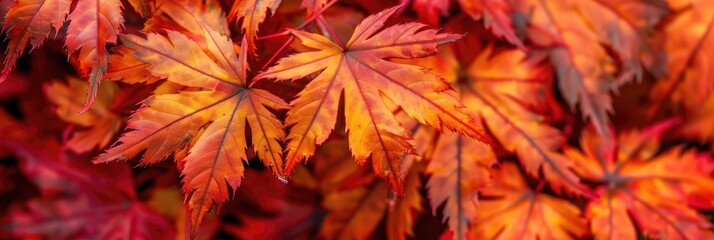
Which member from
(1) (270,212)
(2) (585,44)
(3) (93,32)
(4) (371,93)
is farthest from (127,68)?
(2) (585,44)

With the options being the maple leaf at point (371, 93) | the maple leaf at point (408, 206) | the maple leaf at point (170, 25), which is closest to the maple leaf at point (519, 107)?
the maple leaf at point (408, 206)

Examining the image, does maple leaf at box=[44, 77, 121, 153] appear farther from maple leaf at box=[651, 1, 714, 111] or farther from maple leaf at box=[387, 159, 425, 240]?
maple leaf at box=[651, 1, 714, 111]

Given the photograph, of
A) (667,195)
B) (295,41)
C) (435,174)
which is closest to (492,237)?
(435,174)

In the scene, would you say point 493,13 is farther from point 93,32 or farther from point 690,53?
point 93,32

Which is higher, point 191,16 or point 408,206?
point 191,16

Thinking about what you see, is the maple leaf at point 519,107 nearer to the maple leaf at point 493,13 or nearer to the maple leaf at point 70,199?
the maple leaf at point 493,13

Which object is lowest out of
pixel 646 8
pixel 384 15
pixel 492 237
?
pixel 492 237

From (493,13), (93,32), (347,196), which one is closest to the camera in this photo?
(93,32)

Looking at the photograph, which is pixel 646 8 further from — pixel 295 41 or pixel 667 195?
pixel 295 41
